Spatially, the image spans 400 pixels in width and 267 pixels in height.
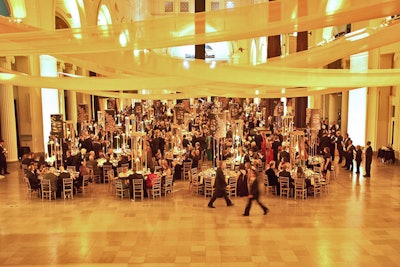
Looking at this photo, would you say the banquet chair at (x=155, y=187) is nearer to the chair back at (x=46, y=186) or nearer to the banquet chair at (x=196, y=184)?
the banquet chair at (x=196, y=184)

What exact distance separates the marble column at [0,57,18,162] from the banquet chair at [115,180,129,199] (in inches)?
308

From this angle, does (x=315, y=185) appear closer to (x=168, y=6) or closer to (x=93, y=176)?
(x=93, y=176)

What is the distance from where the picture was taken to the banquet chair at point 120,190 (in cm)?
1101

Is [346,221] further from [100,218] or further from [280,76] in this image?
[100,218]

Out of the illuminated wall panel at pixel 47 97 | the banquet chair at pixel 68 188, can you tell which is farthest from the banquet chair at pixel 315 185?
the illuminated wall panel at pixel 47 97

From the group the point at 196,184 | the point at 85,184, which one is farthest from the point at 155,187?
the point at 85,184

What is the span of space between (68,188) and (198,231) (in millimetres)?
4602

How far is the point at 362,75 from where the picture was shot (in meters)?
7.49

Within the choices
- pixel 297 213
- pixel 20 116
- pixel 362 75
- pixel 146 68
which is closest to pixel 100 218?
pixel 146 68

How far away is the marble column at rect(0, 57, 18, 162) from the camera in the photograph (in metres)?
16.3

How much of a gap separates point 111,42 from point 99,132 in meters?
14.8

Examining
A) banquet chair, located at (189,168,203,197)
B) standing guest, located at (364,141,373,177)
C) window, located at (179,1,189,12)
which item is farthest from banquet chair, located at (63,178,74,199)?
window, located at (179,1,189,12)

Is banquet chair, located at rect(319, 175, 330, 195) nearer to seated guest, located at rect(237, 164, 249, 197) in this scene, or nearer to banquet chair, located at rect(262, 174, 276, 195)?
banquet chair, located at rect(262, 174, 276, 195)

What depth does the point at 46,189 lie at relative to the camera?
11000 millimetres
